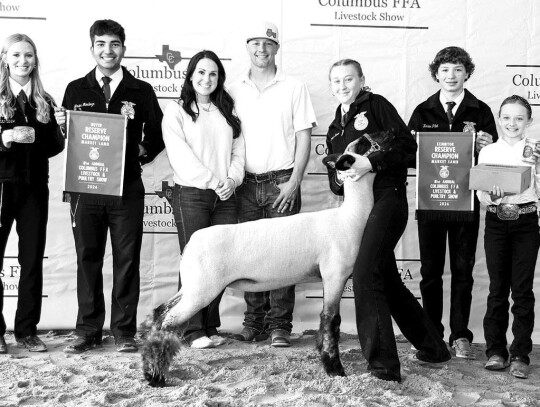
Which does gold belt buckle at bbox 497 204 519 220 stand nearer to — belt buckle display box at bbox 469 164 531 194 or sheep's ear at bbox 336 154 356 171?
belt buckle display box at bbox 469 164 531 194

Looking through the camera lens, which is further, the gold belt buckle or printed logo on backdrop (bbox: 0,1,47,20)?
printed logo on backdrop (bbox: 0,1,47,20)

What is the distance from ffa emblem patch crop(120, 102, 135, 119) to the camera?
5195 millimetres

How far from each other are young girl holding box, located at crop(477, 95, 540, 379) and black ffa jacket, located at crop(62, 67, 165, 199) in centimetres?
225

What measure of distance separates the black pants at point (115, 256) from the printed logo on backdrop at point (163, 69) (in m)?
1.15

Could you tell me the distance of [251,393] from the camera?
4188 millimetres

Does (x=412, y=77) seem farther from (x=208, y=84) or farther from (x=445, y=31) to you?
(x=208, y=84)

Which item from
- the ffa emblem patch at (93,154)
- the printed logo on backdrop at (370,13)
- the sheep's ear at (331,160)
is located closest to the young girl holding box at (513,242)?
the sheep's ear at (331,160)

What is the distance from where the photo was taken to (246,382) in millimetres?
4438

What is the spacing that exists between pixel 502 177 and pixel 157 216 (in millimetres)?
2898

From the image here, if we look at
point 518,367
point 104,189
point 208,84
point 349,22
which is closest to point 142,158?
point 104,189

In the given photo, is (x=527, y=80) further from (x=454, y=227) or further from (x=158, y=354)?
(x=158, y=354)

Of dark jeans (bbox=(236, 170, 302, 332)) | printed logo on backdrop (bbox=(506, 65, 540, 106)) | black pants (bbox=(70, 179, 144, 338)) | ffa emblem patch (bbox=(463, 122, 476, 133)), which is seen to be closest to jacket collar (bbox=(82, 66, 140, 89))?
black pants (bbox=(70, 179, 144, 338))

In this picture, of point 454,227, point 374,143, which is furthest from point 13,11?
point 454,227

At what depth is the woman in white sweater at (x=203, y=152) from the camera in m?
5.14
